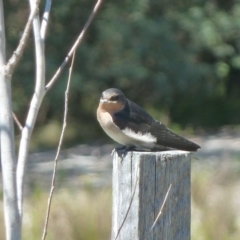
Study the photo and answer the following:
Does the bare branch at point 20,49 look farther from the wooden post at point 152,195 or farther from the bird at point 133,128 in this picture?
the bird at point 133,128

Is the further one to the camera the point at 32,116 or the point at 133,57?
the point at 133,57

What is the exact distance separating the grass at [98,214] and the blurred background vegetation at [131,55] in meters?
5.06

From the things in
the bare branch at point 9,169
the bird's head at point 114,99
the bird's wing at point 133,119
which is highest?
the bird's head at point 114,99

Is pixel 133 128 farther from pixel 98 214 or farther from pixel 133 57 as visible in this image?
pixel 133 57

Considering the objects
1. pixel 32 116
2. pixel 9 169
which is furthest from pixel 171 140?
pixel 9 169

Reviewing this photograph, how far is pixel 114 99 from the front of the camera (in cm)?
368

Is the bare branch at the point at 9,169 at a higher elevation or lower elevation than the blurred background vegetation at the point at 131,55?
lower

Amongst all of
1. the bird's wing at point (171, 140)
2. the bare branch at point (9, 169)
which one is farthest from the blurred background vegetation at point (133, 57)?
the bare branch at point (9, 169)

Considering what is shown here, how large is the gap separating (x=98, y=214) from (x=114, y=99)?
2.04 meters

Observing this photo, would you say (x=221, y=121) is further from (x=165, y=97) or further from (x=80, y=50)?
(x=80, y=50)

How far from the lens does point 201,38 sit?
12.8 meters

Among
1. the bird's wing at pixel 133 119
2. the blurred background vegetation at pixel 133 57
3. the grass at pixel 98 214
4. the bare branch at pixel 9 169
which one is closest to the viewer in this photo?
the bare branch at pixel 9 169

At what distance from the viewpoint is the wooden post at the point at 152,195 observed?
7.65 ft

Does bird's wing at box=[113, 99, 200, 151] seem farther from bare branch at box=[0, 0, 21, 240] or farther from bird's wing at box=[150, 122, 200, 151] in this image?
bare branch at box=[0, 0, 21, 240]
